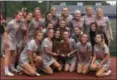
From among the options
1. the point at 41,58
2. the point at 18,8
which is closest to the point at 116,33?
the point at 18,8

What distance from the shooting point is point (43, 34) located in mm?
7984

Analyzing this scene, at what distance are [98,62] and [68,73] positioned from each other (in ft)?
2.42

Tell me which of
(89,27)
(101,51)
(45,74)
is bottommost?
(45,74)

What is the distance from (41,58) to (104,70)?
1.34 m

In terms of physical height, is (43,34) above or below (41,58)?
above

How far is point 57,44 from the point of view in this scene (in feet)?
26.7

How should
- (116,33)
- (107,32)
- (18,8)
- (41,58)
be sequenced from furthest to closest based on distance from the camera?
(116,33) < (18,8) < (107,32) < (41,58)

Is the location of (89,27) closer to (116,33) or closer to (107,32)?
(107,32)

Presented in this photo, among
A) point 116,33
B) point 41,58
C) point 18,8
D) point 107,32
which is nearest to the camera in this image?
point 41,58

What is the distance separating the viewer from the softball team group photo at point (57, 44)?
7824 mm

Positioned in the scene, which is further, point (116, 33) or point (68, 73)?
point (116, 33)

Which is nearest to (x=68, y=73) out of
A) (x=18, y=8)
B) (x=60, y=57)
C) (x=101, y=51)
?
(x=60, y=57)

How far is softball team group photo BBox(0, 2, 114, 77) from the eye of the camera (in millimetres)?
7824

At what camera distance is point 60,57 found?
27.1 feet
